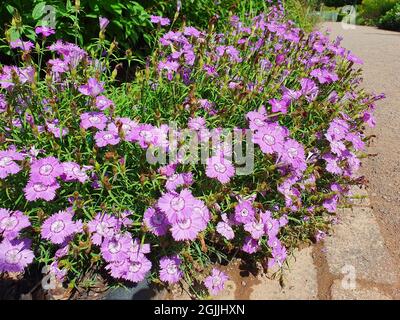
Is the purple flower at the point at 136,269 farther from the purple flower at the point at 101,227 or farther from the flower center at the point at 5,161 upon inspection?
the flower center at the point at 5,161

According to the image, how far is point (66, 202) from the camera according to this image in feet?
6.65

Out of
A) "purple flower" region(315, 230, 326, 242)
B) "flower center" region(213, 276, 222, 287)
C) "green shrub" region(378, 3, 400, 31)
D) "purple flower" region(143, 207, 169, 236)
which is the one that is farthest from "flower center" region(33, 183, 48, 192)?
"green shrub" region(378, 3, 400, 31)

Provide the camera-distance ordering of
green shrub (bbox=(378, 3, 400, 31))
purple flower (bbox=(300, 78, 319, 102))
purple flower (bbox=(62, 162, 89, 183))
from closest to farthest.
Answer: purple flower (bbox=(62, 162, 89, 183)) → purple flower (bbox=(300, 78, 319, 102)) → green shrub (bbox=(378, 3, 400, 31))

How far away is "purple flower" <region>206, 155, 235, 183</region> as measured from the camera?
6.37 ft

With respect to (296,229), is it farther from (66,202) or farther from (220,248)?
(66,202)

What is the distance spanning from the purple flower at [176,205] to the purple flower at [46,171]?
48 cm

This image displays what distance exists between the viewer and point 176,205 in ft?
5.83

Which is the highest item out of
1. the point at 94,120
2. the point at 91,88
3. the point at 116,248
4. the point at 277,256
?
the point at 91,88

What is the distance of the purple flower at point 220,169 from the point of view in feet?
6.37

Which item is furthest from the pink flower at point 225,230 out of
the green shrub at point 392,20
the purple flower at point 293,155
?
the green shrub at point 392,20

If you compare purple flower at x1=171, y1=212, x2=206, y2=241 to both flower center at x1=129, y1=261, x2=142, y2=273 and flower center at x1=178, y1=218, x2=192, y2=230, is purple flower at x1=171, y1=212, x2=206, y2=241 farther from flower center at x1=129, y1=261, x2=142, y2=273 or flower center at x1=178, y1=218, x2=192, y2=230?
flower center at x1=129, y1=261, x2=142, y2=273

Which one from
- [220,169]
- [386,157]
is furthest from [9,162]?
[386,157]

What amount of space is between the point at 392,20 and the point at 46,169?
1487 cm

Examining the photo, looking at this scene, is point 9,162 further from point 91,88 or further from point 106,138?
point 91,88
